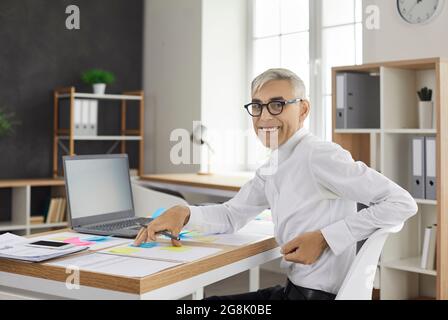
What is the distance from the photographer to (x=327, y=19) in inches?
180

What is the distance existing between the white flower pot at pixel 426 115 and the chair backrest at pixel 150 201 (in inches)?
57.3

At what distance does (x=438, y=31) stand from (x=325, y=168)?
6.89 feet

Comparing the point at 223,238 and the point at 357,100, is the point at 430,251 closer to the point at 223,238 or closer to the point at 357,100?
the point at 357,100

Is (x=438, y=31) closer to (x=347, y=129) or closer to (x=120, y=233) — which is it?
(x=347, y=129)

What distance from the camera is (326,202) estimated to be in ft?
6.31

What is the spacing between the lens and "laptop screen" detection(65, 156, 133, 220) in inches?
89.1

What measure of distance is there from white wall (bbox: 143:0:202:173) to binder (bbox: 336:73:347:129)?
5.67 feet

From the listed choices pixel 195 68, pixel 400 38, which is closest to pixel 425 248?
pixel 400 38

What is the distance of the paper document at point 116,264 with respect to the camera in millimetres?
1542

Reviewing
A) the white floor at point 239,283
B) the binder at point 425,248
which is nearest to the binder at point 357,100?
the binder at point 425,248

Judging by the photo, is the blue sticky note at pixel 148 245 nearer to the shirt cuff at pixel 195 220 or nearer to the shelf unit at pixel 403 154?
the shirt cuff at pixel 195 220

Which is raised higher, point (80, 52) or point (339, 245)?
point (80, 52)

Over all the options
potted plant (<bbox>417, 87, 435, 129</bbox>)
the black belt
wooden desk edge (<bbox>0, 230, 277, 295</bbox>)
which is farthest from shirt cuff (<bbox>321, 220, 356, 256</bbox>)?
potted plant (<bbox>417, 87, 435, 129</bbox>)
